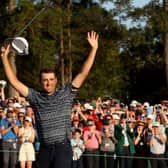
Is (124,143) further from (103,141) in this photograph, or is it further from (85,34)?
(85,34)

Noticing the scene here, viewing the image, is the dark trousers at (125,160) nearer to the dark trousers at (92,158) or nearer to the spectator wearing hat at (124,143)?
the spectator wearing hat at (124,143)

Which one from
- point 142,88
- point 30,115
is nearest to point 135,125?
point 30,115

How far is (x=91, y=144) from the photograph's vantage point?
50.4ft

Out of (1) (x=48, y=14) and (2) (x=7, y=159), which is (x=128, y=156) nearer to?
(2) (x=7, y=159)

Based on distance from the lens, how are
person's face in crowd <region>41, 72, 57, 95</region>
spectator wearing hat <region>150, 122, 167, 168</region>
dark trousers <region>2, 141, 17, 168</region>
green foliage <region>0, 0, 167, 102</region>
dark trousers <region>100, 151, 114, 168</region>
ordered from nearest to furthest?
person's face in crowd <region>41, 72, 57, 95</region>
spectator wearing hat <region>150, 122, 167, 168</region>
dark trousers <region>100, 151, 114, 168</region>
dark trousers <region>2, 141, 17, 168</region>
green foliage <region>0, 0, 167, 102</region>

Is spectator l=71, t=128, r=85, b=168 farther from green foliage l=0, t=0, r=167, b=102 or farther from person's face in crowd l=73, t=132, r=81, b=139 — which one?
green foliage l=0, t=0, r=167, b=102

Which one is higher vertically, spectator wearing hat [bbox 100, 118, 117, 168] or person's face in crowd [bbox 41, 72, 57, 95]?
person's face in crowd [bbox 41, 72, 57, 95]

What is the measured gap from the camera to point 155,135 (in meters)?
14.8

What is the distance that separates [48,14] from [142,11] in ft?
18.6

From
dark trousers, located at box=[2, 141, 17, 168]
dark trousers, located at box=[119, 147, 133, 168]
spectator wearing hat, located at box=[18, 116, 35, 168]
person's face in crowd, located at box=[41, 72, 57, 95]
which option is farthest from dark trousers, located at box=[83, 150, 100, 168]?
person's face in crowd, located at box=[41, 72, 57, 95]

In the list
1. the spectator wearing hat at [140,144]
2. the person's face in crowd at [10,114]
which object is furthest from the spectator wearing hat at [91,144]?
the person's face in crowd at [10,114]

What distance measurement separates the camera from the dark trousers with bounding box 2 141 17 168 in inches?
616

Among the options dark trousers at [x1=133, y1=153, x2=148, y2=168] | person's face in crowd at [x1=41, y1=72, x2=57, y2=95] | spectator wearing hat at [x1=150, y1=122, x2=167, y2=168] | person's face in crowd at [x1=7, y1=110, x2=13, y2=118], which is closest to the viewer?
person's face in crowd at [x1=41, y1=72, x2=57, y2=95]

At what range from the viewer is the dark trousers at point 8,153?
15648 millimetres
